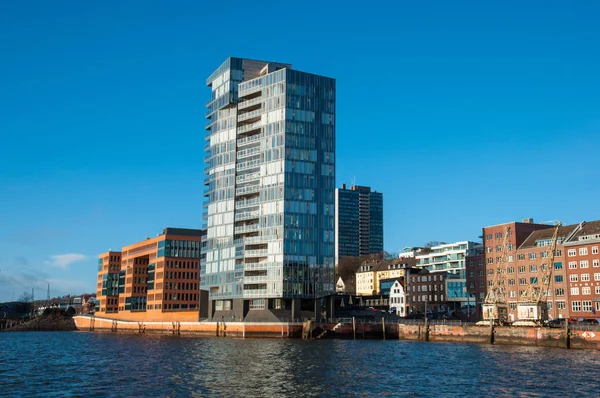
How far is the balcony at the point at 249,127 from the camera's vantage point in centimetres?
16226

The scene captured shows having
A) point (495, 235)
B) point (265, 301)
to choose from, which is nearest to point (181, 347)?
point (265, 301)

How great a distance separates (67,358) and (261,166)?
73.3m

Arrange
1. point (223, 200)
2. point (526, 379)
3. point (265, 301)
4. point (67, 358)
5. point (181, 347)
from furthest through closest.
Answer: point (223, 200), point (265, 301), point (181, 347), point (67, 358), point (526, 379)

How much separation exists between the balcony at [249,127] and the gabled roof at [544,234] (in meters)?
74.9

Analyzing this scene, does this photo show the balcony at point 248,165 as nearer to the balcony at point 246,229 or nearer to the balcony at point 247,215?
the balcony at point 247,215

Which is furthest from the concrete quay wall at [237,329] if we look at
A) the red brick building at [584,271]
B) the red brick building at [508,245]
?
the red brick building at [584,271]

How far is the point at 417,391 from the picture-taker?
198 ft

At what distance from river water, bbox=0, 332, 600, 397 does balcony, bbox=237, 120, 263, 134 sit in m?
69.6

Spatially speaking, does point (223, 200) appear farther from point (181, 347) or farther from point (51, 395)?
point (51, 395)

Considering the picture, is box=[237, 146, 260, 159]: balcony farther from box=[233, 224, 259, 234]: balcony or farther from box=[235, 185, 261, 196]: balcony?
A: box=[233, 224, 259, 234]: balcony

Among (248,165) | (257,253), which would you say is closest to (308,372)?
(257,253)

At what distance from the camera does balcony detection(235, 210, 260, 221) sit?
157625mm

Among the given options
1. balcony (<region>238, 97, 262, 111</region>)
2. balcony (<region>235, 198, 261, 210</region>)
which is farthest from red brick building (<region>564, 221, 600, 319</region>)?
balcony (<region>238, 97, 262, 111</region>)

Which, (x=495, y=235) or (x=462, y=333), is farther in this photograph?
(x=495, y=235)
